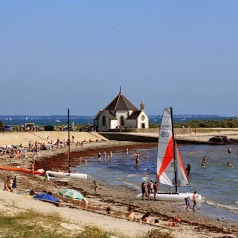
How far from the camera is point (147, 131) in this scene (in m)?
87.4

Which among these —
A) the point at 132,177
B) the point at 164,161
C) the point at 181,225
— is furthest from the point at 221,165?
the point at 181,225

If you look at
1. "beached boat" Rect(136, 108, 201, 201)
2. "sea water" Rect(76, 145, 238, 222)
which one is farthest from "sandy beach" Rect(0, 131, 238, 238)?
"beached boat" Rect(136, 108, 201, 201)

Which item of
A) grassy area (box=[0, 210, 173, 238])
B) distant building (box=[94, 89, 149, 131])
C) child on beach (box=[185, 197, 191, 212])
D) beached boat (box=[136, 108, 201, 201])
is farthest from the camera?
distant building (box=[94, 89, 149, 131])

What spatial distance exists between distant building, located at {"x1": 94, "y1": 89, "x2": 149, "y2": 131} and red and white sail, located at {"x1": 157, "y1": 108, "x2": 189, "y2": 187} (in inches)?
2135

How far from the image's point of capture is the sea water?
3001 centimetres

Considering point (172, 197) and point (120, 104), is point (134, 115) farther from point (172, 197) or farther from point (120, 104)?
point (172, 197)

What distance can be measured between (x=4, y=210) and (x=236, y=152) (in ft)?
185

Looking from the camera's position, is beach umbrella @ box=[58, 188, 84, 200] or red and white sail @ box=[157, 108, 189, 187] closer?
beach umbrella @ box=[58, 188, 84, 200]

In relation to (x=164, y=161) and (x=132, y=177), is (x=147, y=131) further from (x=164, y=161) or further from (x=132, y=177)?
(x=164, y=161)

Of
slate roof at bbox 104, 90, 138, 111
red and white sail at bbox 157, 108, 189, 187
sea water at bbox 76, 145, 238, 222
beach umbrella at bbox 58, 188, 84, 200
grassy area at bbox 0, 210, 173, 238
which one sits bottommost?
sea water at bbox 76, 145, 238, 222

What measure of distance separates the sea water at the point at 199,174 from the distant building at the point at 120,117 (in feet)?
51.6

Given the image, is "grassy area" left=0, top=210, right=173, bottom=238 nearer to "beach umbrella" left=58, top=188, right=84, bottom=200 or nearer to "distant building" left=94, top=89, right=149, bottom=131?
"beach umbrella" left=58, top=188, right=84, bottom=200

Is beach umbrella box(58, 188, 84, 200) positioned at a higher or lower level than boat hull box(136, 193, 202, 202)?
higher

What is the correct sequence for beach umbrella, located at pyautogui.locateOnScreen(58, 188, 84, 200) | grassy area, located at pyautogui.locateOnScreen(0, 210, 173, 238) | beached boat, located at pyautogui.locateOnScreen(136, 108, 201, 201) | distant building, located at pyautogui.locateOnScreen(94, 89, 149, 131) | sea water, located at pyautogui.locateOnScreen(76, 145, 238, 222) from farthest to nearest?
distant building, located at pyautogui.locateOnScreen(94, 89, 149, 131) → beached boat, located at pyautogui.locateOnScreen(136, 108, 201, 201) → sea water, located at pyautogui.locateOnScreen(76, 145, 238, 222) → beach umbrella, located at pyautogui.locateOnScreen(58, 188, 84, 200) → grassy area, located at pyautogui.locateOnScreen(0, 210, 173, 238)
